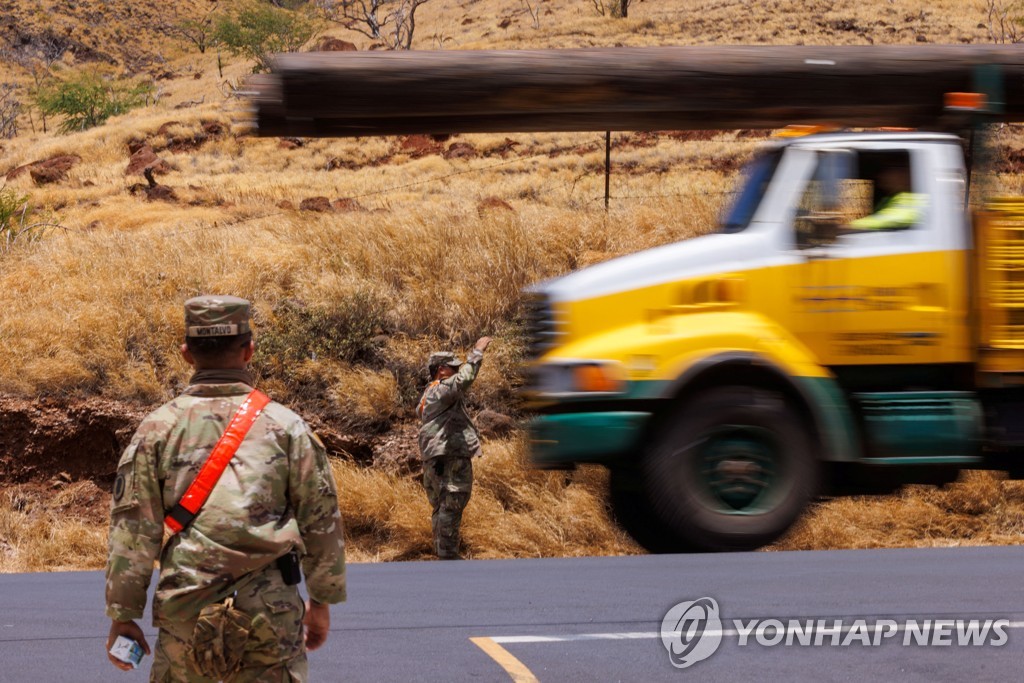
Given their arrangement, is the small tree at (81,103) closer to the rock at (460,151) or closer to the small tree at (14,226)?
the rock at (460,151)

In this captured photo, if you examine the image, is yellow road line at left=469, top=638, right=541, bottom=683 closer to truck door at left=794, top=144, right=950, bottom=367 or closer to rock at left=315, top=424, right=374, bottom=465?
rock at left=315, top=424, right=374, bottom=465

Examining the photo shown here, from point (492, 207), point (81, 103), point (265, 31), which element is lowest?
point (492, 207)

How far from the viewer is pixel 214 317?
3.78m

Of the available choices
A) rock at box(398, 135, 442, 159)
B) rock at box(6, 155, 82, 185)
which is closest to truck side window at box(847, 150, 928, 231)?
rock at box(398, 135, 442, 159)

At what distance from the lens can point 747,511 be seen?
2898 millimetres

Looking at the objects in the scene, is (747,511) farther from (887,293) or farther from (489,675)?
Answer: (489,675)

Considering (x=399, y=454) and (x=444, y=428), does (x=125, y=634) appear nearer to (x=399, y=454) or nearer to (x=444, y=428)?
(x=444, y=428)

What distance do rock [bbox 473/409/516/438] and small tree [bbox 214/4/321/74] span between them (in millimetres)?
44618

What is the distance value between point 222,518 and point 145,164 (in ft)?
109

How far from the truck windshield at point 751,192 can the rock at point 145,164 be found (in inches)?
1283

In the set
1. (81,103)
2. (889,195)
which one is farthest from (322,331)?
(81,103)

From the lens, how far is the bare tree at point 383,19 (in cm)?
5134

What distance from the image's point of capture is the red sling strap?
3.66 m

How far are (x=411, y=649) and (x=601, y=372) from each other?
166ft
